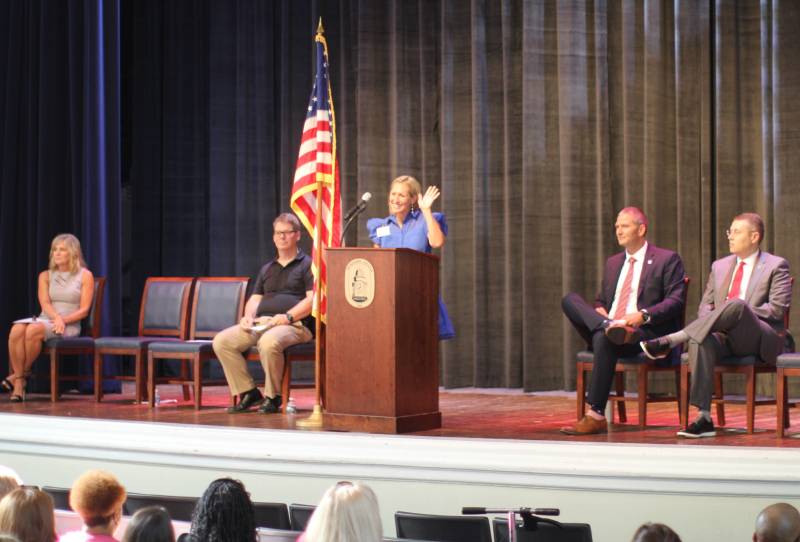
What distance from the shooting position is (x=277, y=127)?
27.4 ft

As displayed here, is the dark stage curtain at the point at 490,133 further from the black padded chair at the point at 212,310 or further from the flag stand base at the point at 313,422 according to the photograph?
the flag stand base at the point at 313,422

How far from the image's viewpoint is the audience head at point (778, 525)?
2326 mm

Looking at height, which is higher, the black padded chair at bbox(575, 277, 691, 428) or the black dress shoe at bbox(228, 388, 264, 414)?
the black padded chair at bbox(575, 277, 691, 428)

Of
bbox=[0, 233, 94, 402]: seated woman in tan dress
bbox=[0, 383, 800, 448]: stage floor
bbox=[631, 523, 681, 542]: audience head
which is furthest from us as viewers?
bbox=[0, 233, 94, 402]: seated woman in tan dress

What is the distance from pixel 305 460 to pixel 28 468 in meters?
1.61

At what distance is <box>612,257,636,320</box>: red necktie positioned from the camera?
16.4 ft

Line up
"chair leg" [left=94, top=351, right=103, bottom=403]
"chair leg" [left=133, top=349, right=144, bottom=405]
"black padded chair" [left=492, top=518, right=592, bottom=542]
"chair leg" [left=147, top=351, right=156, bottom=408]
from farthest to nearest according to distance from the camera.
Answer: "chair leg" [left=94, top=351, right=103, bottom=403] → "chair leg" [left=133, top=349, right=144, bottom=405] → "chair leg" [left=147, top=351, right=156, bottom=408] → "black padded chair" [left=492, top=518, right=592, bottom=542]

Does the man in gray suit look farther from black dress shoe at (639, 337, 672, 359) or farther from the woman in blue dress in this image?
the woman in blue dress

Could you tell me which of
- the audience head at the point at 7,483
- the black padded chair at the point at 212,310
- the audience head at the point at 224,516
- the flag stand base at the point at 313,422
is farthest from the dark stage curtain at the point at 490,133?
the audience head at the point at 224,516

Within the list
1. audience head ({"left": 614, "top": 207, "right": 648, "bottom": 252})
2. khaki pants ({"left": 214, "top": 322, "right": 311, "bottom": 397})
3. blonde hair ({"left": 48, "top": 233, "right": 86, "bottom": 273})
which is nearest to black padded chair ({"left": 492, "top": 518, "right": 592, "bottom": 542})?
audience head ({"left": 614, "top": 207, "right": 648, "bottom": 252})

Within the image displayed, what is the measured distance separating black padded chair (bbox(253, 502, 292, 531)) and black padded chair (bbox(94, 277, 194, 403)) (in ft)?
10.1

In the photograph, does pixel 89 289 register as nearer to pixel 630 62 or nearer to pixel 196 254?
pixel 196 254

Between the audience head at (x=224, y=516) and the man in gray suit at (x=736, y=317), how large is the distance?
2.60 metres

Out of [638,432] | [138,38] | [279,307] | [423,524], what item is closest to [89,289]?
[279,307]
